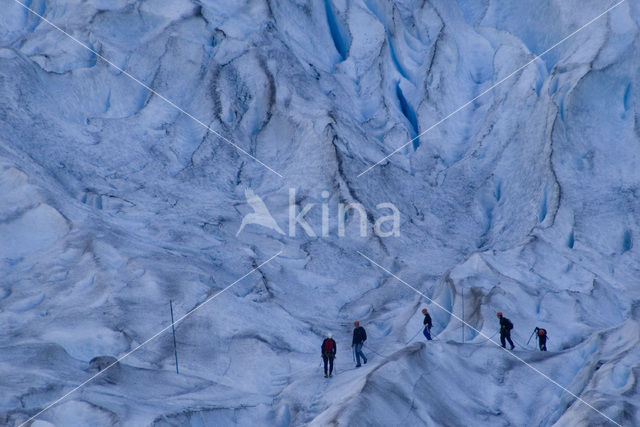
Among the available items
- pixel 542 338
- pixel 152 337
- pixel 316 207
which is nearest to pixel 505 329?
pixel 542 338

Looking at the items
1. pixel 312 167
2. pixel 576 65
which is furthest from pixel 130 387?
pixel 576 65

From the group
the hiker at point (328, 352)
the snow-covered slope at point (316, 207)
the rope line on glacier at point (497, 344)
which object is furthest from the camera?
the hiker at point (328, 352)

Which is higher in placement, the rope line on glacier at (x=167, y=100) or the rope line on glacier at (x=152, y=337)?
the rope line on glacier at (x=167, y=100)

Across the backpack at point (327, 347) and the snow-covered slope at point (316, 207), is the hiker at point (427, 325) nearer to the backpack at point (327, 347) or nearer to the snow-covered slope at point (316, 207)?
the snow-covered slope at point (316, 207)

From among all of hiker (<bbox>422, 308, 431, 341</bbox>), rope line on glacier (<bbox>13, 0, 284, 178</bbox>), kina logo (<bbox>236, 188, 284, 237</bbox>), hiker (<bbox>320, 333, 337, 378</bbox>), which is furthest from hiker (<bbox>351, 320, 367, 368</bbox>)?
rope line on glacier (<bbox>13, 0, 284, 178</bbox>)

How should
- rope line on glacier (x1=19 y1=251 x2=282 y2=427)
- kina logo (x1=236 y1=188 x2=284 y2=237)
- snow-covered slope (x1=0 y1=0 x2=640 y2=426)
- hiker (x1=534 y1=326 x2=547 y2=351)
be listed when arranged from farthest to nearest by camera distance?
kina logo (x1=236 y1=188 x2=284 y2=237), hiker (x1=534 y1=326 x2=547 y2=351), snow-covered slope (x1=0 y1=0 x2=640 y2=426), rope line on glacier (x1=19 y1=251 x2=282 y2=427)

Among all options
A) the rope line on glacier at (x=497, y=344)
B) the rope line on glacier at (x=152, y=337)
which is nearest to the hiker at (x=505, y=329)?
the rope line on glacier at (x=497, y=344)

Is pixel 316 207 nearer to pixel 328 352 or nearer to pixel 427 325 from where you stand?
pixel 427 325

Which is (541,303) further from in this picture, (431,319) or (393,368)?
(393,368)

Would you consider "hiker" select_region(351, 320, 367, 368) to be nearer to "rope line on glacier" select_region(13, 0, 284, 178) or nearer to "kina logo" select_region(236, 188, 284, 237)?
"kina logo" select_region(236, 188, 284, 237)

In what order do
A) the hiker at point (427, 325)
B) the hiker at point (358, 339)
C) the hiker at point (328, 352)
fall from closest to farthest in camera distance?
the hiker at point (328, 352), the hiker at point (358, 339), the hiker at point (427, 325)
